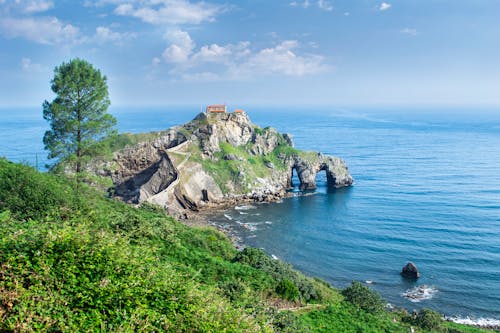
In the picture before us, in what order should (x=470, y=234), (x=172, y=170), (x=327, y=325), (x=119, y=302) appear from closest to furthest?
(x=119, y=302)
(x=327, y=325)
(x=470, y=234)
(x=172, y=170)

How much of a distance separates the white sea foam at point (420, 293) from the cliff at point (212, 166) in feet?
130

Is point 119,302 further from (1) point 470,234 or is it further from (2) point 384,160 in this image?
(2) point 384,160

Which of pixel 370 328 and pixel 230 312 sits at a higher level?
pixel 230 312

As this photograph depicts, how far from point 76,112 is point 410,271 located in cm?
4337

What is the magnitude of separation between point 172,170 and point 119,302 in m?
62.0

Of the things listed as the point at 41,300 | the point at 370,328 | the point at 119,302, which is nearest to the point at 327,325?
the point at 370,328

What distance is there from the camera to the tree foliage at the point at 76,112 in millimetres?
27672

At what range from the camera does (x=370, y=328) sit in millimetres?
20344

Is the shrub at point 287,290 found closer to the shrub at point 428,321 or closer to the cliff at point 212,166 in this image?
the shrub at point 428,321

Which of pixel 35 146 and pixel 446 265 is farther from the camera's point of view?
pixel 35 146

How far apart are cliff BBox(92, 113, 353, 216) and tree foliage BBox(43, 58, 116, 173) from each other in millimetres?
34826

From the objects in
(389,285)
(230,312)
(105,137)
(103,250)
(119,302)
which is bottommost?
(389,285)

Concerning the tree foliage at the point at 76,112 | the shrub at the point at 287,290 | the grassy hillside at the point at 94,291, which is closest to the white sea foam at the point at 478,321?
the shrub at the point at 287,290

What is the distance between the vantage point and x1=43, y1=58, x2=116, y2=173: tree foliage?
2767 centimetres
